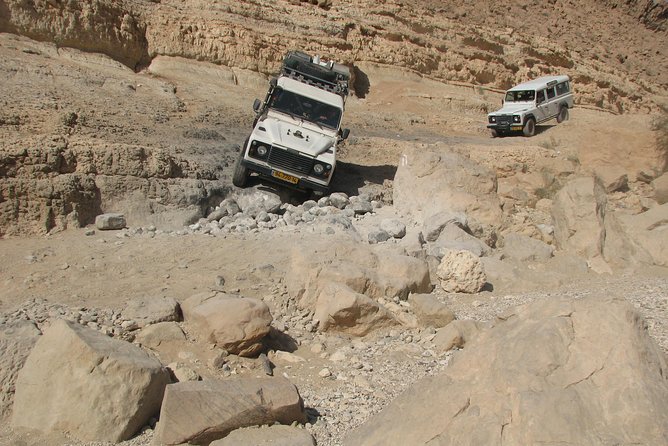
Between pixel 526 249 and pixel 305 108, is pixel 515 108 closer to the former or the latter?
pixel 305 108

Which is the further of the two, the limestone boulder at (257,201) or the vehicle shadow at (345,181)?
the vehicle shadow at (345,181)

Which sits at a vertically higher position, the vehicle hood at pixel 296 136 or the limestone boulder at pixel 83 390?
the vehicle hood at pixel 296 136

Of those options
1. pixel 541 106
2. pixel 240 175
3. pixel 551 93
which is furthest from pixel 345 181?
pixel 551 93

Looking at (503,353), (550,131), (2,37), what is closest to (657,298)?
(503,353)

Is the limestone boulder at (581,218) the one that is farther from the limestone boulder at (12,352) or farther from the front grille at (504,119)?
the front grille at (504,119)

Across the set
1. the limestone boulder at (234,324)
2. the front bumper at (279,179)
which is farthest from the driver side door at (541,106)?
the limestone boulder at (234,324)

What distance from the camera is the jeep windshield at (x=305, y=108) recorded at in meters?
12.8

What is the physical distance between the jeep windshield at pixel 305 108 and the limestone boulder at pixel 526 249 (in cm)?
469

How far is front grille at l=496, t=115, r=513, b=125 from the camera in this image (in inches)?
813

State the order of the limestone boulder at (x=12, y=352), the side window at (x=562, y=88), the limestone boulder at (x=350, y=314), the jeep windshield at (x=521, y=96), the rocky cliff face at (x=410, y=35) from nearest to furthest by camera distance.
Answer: the limestone boulder at (x=12, y=352) → the limestone boulder at (x=350, y=314) → the rocky cliff face at (x=410, y=35) → the jeep windshield at (x=521, y=96) → the side window at (x=562, y=88)

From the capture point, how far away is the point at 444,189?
11391mm

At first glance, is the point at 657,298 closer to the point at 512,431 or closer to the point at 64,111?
the point at 512,431

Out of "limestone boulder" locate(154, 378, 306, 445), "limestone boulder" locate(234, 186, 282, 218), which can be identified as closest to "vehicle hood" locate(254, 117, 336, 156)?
"limestone boulder" locate(234, 186, 282, 218)

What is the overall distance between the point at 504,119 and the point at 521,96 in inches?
60.1
